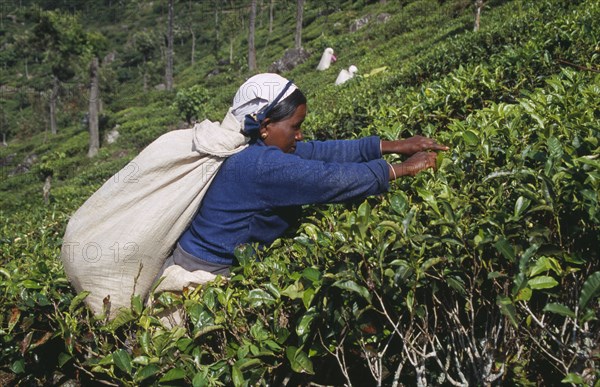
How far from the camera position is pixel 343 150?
2.77 meters

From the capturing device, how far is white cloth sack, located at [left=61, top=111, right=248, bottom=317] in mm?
2219

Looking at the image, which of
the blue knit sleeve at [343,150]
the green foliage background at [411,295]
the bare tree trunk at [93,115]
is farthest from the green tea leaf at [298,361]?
the bare tree trunk at [93,115]

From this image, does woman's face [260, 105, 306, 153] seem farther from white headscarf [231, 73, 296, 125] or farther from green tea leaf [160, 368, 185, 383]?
green tea leaf [160, 368, 185, 383]

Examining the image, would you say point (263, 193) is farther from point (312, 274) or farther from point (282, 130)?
point (312, 274)

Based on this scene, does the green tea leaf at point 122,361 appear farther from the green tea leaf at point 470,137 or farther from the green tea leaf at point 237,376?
the green tea leaf at point 470,137

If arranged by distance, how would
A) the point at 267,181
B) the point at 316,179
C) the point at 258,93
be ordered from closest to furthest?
the point at 316,179 → the point at 267,181 → the point at 258,93

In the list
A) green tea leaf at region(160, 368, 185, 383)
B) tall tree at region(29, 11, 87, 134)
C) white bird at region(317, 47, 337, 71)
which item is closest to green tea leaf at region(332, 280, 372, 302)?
green tea leaf at region(160, 368, 185, 383)

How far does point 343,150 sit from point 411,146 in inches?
17.3

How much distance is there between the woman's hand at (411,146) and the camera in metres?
2.36

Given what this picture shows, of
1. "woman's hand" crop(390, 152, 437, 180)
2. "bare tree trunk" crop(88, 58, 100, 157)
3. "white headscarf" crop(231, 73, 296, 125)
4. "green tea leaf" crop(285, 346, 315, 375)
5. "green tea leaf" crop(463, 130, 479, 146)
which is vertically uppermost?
"white headscarf" crop(231, 73, 296, 125)

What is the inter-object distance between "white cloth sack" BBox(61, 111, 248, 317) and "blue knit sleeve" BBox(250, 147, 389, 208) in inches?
9.3

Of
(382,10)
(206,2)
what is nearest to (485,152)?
(382,10)

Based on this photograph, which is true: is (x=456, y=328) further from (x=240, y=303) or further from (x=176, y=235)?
(x=176, y=235)

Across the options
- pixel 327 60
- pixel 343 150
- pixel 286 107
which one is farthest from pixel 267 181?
pixel 327 60
